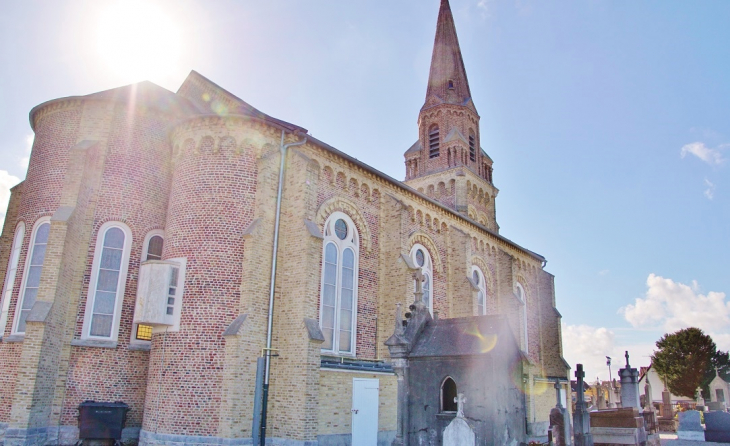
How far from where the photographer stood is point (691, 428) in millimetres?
23234

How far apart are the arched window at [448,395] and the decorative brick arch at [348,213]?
326 inches

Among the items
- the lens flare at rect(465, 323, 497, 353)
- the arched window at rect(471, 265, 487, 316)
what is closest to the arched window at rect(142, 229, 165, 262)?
the lens flare at rect(465, 323, 497, 353)

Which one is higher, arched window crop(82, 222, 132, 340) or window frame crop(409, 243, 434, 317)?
window frame crop(409, 243, 434, 317)

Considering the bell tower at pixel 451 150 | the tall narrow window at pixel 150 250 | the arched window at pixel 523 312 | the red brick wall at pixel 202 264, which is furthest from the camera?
the bell tower at pixel 451 150

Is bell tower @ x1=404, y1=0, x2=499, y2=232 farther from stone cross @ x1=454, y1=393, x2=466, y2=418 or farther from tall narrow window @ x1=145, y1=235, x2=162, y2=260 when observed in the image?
stone cross @ x1=454, y1=393, x2=466, y2=418

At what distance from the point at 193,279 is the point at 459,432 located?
895 centimetres

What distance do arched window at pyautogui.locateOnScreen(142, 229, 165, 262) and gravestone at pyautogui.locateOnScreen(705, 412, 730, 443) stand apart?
74.7 feet

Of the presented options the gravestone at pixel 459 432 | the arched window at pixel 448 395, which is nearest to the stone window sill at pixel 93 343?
the arched window at pixel 448 395

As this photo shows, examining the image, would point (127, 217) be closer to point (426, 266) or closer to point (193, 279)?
point (193, 279)

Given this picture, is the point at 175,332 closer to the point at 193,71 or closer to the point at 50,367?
the point at 50,367

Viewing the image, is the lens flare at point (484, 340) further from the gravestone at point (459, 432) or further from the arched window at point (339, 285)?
the arched window at point (339, 285)

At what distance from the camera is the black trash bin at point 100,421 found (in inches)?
542

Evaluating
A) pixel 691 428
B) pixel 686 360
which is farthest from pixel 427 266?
pixel 686 360

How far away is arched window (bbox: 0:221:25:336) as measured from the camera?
15.2m
